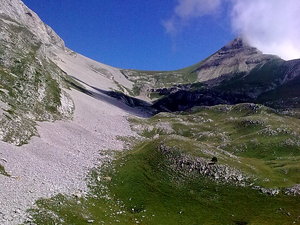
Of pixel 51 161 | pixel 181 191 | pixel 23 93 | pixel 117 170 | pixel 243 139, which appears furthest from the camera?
pixel 243 139

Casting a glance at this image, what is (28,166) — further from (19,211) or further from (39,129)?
(39,129)

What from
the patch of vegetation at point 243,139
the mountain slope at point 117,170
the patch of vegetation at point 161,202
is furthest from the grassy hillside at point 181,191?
the patch of vegetation at point 243,139

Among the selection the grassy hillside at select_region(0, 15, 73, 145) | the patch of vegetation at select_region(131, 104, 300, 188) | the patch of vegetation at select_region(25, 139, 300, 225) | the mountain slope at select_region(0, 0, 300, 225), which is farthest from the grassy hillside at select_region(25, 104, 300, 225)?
the grassy hillside at select_region(0, 15, 73, 145)

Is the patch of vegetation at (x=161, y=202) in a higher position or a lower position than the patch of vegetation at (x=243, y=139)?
lower

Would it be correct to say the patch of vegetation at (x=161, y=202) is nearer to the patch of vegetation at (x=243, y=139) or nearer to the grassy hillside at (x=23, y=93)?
the patch of vegetation at (x=243, y=139)

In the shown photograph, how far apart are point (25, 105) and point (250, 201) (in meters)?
71.3

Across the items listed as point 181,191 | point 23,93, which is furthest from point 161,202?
point 23,93

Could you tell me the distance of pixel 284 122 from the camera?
135 metres

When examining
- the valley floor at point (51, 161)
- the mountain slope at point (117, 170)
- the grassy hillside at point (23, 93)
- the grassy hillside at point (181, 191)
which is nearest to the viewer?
the valley floor at point (51, 161)

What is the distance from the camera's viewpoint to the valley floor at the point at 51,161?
48.3 meters

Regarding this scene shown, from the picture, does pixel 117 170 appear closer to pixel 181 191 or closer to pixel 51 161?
pixel 51 161

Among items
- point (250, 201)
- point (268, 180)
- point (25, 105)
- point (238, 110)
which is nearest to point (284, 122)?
point (238, 110)

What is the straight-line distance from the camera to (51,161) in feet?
238

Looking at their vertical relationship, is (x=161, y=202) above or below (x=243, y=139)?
below
